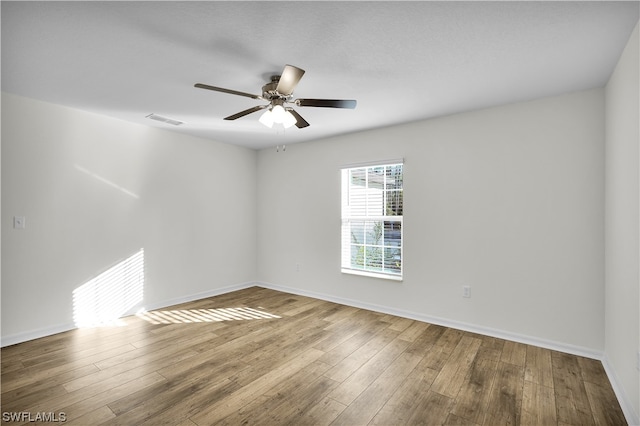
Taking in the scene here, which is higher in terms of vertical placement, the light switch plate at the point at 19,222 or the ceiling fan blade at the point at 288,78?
the ceiling fan blade at the point at 288,78

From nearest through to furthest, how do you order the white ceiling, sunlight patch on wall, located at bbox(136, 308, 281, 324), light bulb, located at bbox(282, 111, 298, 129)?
the white ceiling, light bulb, located at bbox(282, 111, 298, 129), sunlight patch on wall, located at bbox(136, 308, 281, 324)

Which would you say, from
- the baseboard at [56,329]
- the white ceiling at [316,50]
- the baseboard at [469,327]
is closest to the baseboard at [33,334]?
the baseboard at [56,329]

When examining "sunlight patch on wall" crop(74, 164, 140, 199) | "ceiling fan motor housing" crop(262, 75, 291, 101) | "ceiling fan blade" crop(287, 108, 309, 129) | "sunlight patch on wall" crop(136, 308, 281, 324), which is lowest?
"sunlight patch on wall" crop(136, 308, 281, 324)

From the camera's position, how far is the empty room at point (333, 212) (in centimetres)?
195

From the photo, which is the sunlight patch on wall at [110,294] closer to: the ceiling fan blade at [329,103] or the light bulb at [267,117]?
the light bulb at [267,117]

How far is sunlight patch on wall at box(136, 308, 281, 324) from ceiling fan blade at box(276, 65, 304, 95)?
2.75 m

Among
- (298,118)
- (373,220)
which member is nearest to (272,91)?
(298,118)

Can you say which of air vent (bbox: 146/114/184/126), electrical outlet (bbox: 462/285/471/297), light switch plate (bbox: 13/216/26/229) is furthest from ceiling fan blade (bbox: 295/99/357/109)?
light switch plate (bbox: 13/216/26/229)

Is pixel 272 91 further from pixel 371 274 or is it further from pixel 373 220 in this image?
pixel 371 274

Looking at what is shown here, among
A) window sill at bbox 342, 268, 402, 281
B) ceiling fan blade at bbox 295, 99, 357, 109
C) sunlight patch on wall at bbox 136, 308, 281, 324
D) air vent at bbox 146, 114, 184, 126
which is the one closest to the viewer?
ceiling fan blade at bbox 295, 99, 357, 109

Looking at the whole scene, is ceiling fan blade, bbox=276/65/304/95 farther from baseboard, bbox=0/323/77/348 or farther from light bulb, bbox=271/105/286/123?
baseboard, bbox=0/323/77/348

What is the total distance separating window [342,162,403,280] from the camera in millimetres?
4105

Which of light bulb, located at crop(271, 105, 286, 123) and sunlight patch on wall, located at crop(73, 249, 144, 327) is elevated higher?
light bulb, located at crop(271, 105, 286, 123)

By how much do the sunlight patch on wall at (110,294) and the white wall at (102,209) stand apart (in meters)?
0.08
